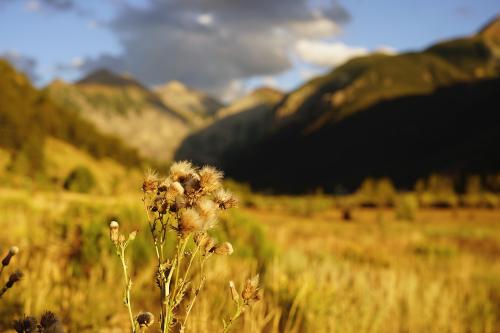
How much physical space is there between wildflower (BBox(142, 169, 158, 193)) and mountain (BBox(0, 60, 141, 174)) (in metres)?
34.4

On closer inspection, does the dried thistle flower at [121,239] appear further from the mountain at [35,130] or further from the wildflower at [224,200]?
the mountain at [35,130]

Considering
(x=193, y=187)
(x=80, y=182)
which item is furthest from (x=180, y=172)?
(x=80, y=182)

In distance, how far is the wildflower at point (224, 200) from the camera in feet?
4.89

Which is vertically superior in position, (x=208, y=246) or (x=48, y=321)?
(x=208, y=246)

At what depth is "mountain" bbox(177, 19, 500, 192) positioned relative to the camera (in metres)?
99.6

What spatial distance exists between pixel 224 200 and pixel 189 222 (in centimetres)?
19

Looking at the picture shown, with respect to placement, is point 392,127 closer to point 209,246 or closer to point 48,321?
point 209,246

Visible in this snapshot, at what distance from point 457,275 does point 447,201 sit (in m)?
31.4

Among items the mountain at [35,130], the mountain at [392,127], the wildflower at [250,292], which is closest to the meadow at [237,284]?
the wildflower at [250,292]

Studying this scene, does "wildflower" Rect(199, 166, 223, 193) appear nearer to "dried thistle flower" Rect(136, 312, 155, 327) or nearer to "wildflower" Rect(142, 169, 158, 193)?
"wildflower" Rect(142, 169, 158, 193)

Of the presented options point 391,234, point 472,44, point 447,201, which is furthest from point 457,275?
point 472,44

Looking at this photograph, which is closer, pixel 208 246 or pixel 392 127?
pixel 208 246

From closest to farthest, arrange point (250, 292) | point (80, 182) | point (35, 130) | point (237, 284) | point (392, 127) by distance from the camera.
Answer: point (250, 292)
point (237, 284)
point (80, 182)
point (35, 130)
point (392, 127)

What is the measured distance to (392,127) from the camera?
12750 centimetres
